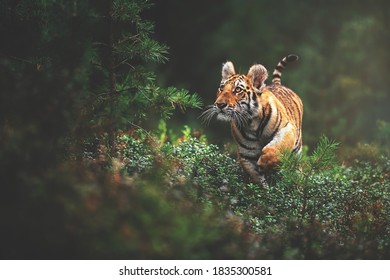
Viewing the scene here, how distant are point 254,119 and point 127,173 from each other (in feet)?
7.43

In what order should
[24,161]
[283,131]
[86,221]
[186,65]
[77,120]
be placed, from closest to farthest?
1. [86,221]
2. [24,161]
3. [77,120]
4. [283,131]
5. [186,65]

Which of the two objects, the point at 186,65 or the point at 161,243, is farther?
the point at 186,65

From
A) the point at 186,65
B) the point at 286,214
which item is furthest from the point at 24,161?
the point at 186,65

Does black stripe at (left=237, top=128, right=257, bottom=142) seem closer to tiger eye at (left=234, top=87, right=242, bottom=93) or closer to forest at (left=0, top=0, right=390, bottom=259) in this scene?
forest at (left=0, top=0, right=390, bottom=259)

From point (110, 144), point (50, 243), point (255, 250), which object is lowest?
point (50, 243)

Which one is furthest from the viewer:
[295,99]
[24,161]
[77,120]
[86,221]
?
[295,99]

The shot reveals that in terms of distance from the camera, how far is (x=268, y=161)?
8.23 metres

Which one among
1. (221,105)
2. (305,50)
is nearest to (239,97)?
(221,105)

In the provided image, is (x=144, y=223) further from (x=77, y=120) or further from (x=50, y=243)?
(x=77, y=120)

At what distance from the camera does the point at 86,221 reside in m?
4.51

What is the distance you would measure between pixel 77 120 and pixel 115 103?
1157 mm

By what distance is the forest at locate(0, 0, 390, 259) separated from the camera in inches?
183

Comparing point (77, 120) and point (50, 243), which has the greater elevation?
point (77, 120)

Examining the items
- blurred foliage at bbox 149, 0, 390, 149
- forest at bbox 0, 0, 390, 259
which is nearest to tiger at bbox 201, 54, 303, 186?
forest at bbox 0, 0, 390, 259
